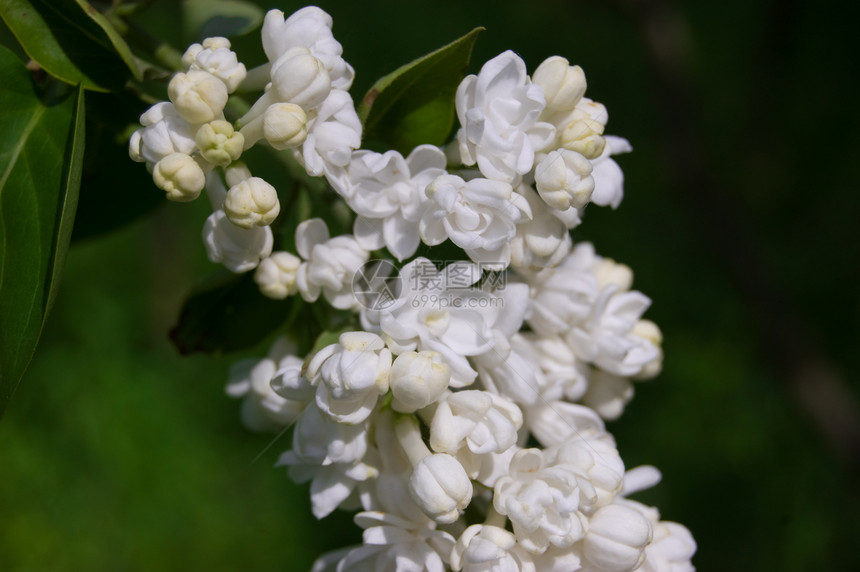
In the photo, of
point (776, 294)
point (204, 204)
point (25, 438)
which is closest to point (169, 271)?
point (204, 204)

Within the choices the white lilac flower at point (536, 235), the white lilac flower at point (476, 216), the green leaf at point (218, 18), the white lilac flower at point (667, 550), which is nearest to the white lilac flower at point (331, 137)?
the white lilac flower at point (476, 216)

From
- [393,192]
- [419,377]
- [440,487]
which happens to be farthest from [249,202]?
[440,487]

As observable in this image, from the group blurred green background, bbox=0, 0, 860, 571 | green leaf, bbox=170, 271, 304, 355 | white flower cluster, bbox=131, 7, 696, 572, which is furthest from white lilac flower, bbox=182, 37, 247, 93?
blurred green background, bbox=0, 0, 860, 571

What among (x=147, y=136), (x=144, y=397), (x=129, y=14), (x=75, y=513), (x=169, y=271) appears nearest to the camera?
(x=147, y=136)

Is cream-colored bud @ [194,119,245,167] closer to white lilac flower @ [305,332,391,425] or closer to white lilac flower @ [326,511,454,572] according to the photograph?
white lilac flower @ [305,332,391,425]

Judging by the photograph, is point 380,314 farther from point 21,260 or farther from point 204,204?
point 204,204

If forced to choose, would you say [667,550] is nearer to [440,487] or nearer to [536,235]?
[440,487]

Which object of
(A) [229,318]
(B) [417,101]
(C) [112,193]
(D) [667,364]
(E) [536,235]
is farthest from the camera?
(D) [667,364]
